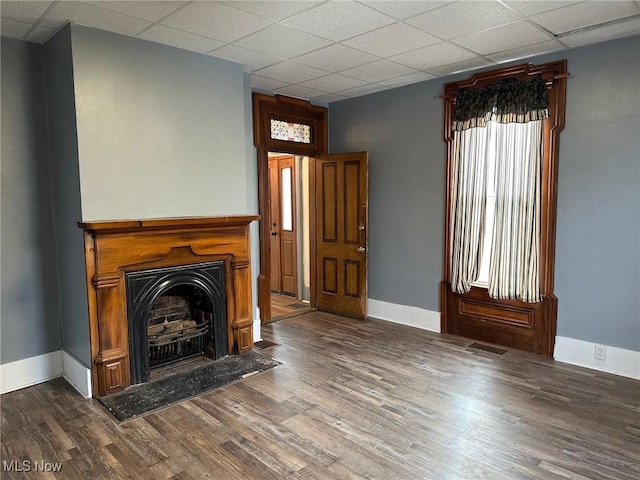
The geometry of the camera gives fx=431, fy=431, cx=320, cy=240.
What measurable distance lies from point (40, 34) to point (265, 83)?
2.11 m

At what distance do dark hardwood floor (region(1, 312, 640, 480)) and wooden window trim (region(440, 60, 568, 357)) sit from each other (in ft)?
0.98

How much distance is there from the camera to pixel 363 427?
9.25 feet

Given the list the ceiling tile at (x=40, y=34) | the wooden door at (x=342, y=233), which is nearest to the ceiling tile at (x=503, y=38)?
the wooden door at (x=342, y=233)

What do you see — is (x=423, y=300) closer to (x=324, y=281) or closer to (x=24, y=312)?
(x=324, y=281)

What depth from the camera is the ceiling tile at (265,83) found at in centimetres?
455

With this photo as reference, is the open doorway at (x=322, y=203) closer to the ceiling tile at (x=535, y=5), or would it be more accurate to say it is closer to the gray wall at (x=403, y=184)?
the gray wall at (x=403, y=184)

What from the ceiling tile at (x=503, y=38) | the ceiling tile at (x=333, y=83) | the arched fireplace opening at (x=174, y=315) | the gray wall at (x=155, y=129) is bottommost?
the arched fireplace opening at (x=174, y=315)

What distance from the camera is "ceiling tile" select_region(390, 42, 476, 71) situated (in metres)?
3.65

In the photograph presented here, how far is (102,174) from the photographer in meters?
3.22

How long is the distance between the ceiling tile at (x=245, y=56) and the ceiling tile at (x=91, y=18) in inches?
27.9

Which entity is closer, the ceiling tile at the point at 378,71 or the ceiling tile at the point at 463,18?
the ceiling tile at the point at 463,18

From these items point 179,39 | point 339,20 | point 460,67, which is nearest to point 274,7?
point 339,20

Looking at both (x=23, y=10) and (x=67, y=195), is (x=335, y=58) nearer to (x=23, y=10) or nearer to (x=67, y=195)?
(x=23, y=10)

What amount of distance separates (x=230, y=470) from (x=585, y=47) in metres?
4.17
